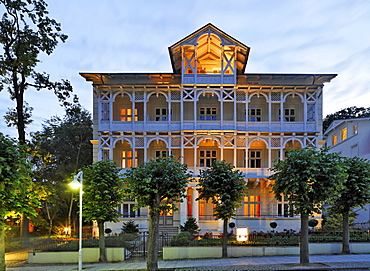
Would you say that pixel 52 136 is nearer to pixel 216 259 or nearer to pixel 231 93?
pixel 231 93

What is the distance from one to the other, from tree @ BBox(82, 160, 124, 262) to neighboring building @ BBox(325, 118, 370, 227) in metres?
25.3

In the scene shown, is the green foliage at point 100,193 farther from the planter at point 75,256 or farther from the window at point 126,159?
the window at point 126,159

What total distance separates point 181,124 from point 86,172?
40.9 ft

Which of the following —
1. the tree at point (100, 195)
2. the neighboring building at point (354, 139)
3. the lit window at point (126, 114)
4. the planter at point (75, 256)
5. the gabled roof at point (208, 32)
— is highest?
the gabled roof at point (208, 32)

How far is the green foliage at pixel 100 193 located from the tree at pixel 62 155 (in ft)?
50.8

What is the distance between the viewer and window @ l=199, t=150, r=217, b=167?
33656 mm

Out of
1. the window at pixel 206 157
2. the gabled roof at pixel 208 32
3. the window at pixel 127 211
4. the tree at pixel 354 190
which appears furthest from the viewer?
the window at pixel 206 157

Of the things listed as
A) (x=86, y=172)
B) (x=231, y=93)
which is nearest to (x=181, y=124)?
(x=231, y=93)

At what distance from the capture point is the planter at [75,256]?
821 inches

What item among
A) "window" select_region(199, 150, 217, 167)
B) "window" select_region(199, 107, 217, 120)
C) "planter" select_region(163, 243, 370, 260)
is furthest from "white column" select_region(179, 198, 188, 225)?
"planter" select_region(163, 243, 370, 260)

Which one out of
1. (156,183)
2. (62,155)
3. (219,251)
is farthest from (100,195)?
(62,155)

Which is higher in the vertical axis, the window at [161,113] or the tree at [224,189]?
the window at [161,113]

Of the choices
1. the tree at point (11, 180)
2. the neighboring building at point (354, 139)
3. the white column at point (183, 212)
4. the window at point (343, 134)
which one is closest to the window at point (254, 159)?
the white column at point (183, 212)

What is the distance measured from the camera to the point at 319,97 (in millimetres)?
33031
